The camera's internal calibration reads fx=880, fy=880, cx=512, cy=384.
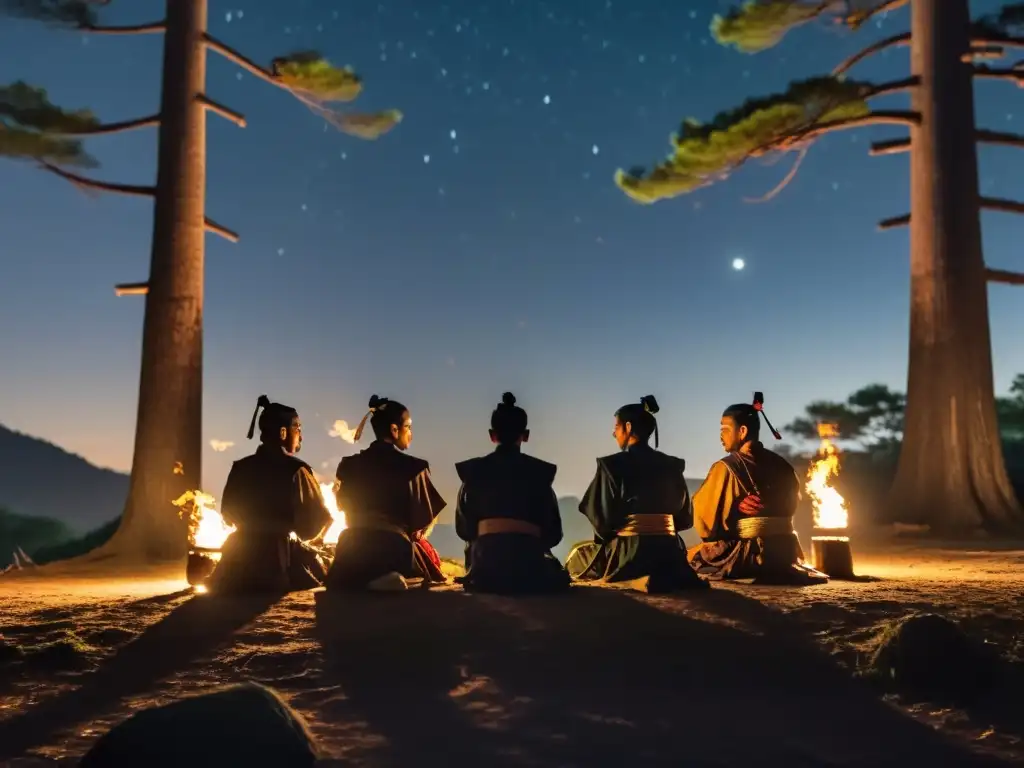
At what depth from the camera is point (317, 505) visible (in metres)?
7.41

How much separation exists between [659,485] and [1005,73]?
12301 mm

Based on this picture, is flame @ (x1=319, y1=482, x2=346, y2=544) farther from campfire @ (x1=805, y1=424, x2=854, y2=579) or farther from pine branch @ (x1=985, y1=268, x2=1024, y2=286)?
pine branch @ (x1=985, y1=268, x2=1024, y2=286)

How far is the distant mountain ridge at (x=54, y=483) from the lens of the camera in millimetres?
76931

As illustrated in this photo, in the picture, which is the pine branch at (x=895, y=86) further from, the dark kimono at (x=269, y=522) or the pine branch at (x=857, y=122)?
the dark kimono at (x=269, y=522)

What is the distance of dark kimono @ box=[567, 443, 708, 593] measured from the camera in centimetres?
726

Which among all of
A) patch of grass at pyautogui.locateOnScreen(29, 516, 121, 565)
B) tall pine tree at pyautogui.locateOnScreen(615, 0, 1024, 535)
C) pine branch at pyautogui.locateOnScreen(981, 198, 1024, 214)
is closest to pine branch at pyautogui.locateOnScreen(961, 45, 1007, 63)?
tall pine tree at pyautogui.locateOnScreen(615, 0, 1024, 535)

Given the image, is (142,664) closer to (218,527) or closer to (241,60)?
(218,527)

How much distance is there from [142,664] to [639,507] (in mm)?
3989

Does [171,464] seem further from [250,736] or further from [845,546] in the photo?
[250,736]

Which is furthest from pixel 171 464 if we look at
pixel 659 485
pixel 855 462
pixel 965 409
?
pixel 855 462

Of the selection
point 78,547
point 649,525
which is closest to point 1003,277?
point 649,525

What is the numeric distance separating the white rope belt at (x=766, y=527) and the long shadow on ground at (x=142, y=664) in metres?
4.08

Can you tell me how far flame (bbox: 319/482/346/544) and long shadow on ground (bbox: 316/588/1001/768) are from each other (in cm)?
200

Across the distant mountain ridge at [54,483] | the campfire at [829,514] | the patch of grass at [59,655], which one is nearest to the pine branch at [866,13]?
the campfire at [829,514]
